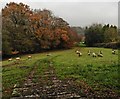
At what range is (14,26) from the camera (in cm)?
6662

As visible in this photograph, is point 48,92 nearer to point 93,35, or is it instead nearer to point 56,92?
point 56,92

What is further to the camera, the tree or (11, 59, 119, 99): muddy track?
the tree

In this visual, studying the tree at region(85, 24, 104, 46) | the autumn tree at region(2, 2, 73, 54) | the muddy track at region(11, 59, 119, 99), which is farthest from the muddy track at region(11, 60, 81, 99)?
the tree at region(85, 24, 104, 46)

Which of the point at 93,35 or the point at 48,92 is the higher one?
the point at 93,35

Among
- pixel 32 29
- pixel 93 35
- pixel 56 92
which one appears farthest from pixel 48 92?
pixel 93 35

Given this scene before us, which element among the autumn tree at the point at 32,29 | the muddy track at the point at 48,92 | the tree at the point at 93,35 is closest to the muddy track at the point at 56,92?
the muddy track at the point at 48,92

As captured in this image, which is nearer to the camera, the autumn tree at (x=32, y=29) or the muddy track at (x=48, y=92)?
the muddy track at (x=48, y=92)

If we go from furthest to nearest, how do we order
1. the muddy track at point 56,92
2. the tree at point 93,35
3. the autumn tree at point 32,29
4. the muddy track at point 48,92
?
1. the tree at point 93,35
2. the autumn tree at point 32,29
3. the muddy track at point 48,92
4. the muddy track at point 56,92

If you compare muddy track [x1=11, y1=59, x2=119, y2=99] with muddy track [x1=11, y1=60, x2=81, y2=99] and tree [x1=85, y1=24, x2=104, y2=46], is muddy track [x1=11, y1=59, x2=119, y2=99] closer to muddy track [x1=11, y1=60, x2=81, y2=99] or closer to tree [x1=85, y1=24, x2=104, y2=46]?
muddy track [x1=11, y1=60, x2=81, y2=99]

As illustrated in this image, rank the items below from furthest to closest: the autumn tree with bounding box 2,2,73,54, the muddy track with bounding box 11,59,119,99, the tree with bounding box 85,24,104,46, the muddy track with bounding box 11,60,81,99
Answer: the tree with bounding box 85,24,104,46 → the autumn tree with bounding box 2,2,73,54 → the muddy track with bounding box 11,60,81,99 → the muddy track with bounding box 11,59,119,99

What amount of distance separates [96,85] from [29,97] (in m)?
4.28

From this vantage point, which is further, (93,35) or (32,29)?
(93,35)

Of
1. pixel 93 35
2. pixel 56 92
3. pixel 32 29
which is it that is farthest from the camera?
pixel 93 35

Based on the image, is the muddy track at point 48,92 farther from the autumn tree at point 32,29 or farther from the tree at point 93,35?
the tree at point 93,35
